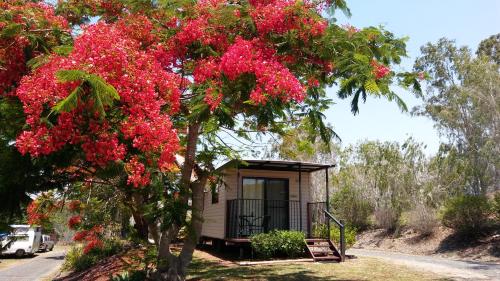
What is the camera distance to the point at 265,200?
52.3 ft

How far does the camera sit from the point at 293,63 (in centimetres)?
801

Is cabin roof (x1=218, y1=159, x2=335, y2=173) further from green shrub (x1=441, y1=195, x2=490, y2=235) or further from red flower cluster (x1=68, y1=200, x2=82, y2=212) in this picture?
green shrub (x1=441, y1=195, x2=490, y2=235)

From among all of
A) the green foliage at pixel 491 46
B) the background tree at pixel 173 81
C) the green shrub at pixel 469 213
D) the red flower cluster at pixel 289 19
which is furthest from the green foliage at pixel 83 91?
the green foliage at pixel 491 46

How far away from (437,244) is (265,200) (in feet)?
30.2

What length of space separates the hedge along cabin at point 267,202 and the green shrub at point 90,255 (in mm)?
4416

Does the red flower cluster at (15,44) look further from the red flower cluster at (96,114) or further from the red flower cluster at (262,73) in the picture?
the red flower cluster at (262,73)

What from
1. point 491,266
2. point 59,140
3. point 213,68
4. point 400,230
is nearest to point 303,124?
point 213,68

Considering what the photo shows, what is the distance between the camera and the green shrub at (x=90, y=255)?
17.1 meters

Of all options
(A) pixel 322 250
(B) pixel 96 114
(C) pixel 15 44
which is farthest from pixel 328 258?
(C) pixel 15 44

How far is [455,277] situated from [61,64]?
34.1 ft

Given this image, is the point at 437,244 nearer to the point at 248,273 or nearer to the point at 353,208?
the point at 353,208

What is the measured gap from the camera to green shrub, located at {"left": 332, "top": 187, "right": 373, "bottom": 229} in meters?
26.8

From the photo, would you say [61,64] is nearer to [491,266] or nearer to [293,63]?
[293,63]

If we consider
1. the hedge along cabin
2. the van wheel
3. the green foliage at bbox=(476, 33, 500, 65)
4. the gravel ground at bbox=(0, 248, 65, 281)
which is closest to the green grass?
the hedge along cabin
